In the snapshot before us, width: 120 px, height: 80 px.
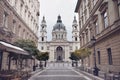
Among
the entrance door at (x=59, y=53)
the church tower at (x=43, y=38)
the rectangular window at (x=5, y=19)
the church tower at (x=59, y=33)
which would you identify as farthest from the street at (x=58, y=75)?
the church tower at (x=59, y=33)

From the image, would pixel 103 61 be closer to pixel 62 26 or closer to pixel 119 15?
pixel 119 15

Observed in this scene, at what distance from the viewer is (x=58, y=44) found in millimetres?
91312

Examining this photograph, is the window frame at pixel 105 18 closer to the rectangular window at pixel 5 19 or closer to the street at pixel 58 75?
the street at pixel 58 75

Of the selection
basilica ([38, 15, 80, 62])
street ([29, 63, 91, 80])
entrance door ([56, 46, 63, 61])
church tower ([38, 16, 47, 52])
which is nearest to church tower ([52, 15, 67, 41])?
basilica ([38, 15, 80, 62])

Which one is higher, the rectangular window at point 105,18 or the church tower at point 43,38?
the church tower at point 43,38

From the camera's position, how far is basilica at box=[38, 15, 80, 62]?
9062 cm

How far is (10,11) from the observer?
1908cm

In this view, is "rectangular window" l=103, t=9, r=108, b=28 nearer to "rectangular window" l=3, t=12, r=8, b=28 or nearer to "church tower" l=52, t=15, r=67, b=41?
"rectangular window" l=3, t=12, r=8, b=28

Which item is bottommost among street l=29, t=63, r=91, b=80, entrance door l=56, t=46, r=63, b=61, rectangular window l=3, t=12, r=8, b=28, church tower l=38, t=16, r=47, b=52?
street l=29, t=63, r=91, b=80

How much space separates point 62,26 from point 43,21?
13.5m

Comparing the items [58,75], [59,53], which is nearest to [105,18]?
[58,75]

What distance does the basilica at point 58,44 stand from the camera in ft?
297

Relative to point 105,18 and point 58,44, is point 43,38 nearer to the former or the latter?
point 58,44

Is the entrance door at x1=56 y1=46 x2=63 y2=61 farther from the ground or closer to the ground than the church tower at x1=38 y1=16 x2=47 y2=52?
closer to the ground
